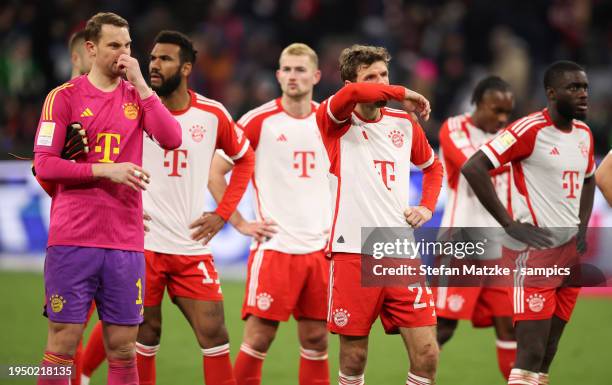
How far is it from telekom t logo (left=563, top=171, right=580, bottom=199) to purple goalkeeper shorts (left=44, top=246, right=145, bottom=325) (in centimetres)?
302

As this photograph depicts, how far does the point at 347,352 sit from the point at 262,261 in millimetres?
1674

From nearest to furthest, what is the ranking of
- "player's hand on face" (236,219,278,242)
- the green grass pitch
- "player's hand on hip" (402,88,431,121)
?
"player's hand on hip" (402,88,431,121), "player's hand on face" (236,219,278,242), the green grass pitch

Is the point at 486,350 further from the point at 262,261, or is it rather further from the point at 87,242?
the point at 87,242

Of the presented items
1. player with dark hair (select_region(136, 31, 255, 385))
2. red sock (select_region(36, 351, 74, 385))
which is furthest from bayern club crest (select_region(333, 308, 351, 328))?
red sock (select_region(36, 351, 74, 385))

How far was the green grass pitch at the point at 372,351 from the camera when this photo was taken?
28.7ft

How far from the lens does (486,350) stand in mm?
10180

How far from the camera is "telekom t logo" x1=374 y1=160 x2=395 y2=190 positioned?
6363 millimetres

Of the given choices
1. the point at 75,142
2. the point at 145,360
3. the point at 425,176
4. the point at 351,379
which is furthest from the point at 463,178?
the point at 75,142

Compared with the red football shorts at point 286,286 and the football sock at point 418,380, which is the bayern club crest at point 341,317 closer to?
Result: the football sock at point 418,380

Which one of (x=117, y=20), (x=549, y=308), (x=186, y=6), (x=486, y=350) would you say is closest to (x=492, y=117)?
(x=549, y=308)

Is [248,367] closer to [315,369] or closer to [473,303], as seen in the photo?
[315,369]

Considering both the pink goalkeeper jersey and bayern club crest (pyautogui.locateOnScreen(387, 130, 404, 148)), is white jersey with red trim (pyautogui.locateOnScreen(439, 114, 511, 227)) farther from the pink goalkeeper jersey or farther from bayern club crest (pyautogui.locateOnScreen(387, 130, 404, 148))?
the pink goalkeeper jersey

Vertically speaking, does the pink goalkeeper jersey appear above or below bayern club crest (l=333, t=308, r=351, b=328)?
above

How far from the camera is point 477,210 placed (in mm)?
8406
